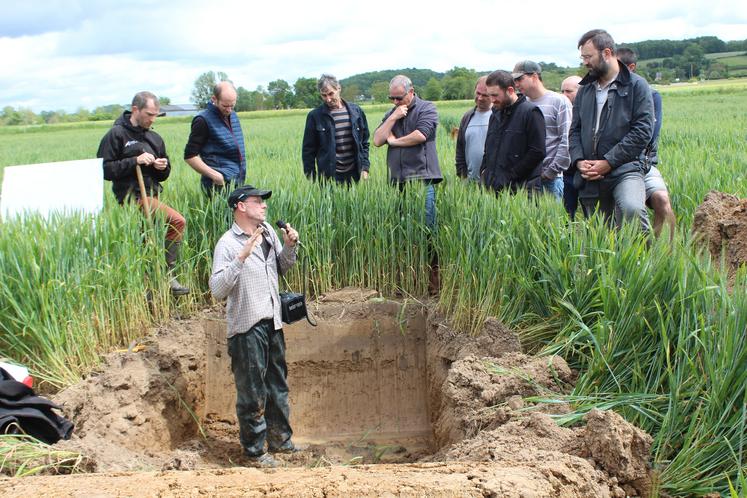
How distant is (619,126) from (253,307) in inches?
118

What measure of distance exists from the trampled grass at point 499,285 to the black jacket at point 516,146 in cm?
50

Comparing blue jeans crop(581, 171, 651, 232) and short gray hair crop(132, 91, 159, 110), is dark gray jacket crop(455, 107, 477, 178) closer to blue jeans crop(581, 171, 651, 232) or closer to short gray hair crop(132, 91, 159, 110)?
blue jeans crop(581, 171, 651, 232)

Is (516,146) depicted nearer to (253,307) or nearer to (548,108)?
(548,108)

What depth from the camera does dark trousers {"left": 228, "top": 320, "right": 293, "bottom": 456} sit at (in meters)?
4.81

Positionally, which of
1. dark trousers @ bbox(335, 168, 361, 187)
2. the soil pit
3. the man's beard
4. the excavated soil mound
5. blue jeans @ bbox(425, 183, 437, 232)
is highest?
the man's beard

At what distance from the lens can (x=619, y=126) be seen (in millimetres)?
5402

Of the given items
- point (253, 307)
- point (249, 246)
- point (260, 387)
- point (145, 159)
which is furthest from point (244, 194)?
point (145, 159)

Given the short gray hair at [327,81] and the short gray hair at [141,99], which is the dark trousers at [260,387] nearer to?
the short gray hair at [141,99]

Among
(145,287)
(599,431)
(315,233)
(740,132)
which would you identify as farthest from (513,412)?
(740,132)

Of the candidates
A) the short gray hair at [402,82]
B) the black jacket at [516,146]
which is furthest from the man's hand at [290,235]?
the short gray hair at [402,82]

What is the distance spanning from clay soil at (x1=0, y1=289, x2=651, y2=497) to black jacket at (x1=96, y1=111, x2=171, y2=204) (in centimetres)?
125

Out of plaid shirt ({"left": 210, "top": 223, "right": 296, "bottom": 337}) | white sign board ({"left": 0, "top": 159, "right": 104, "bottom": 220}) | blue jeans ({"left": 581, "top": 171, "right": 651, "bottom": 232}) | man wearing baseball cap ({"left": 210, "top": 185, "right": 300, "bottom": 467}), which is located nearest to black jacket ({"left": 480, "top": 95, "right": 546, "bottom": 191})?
blue jeans ({"left": 581, "top": 171, "right": 651, "bottom": 232})

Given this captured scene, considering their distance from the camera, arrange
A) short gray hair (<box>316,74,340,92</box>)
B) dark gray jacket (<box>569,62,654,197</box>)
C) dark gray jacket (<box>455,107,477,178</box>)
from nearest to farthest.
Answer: dark gray jacket (<box>569,62,654,197</box>) → short gray hair (<box>316,74,340,92</box>) → dark gray jacket (<box>455,107,477,178</box>)

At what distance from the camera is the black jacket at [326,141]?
675 centimetres
